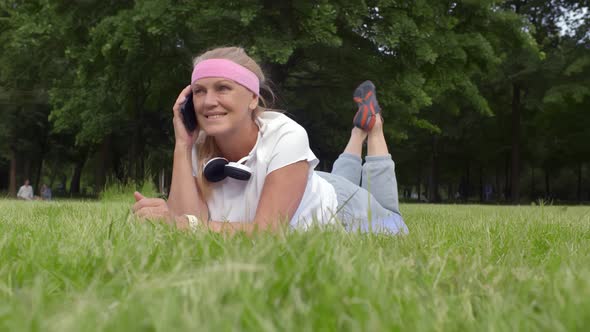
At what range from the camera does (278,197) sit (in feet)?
9.89

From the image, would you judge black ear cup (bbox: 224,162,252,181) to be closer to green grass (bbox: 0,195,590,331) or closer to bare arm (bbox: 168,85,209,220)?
bare arm (bbox: 168,85,209,220)

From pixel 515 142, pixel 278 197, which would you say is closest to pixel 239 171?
pixel 278 197

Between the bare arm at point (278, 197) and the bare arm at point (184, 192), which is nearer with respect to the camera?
the bare arm at point (278, 197)

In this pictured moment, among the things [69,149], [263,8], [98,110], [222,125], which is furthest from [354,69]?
[69,149]

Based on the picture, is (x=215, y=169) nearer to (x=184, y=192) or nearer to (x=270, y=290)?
(x=184, y=192)

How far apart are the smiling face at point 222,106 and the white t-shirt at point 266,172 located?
198mm

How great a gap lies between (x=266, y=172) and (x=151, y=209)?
759mm

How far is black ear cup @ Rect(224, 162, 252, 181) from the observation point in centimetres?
329

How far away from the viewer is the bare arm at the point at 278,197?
2.85 meters

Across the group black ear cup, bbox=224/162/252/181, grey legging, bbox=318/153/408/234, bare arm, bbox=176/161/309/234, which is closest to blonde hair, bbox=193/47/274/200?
black ear cup, bbox=224/162/252/181

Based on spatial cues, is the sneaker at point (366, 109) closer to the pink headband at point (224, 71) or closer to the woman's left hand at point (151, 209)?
the pink headband at point (224, 71)

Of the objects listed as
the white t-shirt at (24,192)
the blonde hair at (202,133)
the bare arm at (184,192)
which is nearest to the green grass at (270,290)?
the bare arm at (184,192)

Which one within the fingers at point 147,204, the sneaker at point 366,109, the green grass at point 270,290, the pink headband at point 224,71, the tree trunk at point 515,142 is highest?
the tree trunk at point 515,142

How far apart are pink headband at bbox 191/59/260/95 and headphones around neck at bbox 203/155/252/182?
19.8 inches
